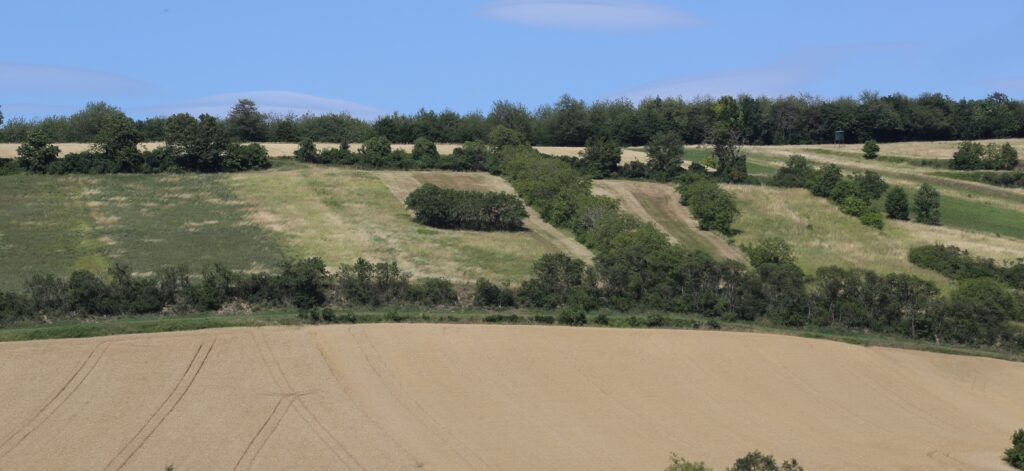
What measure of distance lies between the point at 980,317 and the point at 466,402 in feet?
108

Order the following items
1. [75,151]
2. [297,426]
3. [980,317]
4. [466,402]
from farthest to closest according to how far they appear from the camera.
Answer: [75,151] < [980,317] < [466,402] < [297,426]

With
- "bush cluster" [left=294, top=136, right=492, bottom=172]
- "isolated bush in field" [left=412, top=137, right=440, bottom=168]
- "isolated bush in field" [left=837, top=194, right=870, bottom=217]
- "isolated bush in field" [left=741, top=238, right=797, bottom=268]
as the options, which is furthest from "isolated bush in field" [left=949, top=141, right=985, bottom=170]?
"isolated bush in field" [left=412, top=137, right=440, bottom=168]

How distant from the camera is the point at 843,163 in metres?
137

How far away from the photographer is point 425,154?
4552 inches

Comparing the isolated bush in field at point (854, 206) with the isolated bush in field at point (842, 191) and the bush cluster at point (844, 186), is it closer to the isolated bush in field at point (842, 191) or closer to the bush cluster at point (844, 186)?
the bush cluster at point (844, 186)

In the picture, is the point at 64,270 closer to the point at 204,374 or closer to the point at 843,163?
the point at 204,374

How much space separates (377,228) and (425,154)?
27216 millimetres

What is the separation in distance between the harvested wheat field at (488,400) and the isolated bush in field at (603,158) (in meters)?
52.5

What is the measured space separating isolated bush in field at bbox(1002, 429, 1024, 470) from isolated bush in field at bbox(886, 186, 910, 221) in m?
58.7

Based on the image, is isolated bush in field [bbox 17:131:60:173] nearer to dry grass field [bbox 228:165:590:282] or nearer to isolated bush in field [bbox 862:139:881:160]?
dry grass field [bbox 228:165:590:282]

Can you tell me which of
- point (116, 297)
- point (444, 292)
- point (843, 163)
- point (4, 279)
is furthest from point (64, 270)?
point (843, 163)

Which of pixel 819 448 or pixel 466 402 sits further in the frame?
pixel 466 402

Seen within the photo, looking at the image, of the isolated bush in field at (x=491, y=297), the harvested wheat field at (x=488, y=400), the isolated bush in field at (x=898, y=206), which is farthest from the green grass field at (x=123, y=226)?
the isolated bush in field at (x=898, y=206)

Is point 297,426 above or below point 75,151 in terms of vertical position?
below
